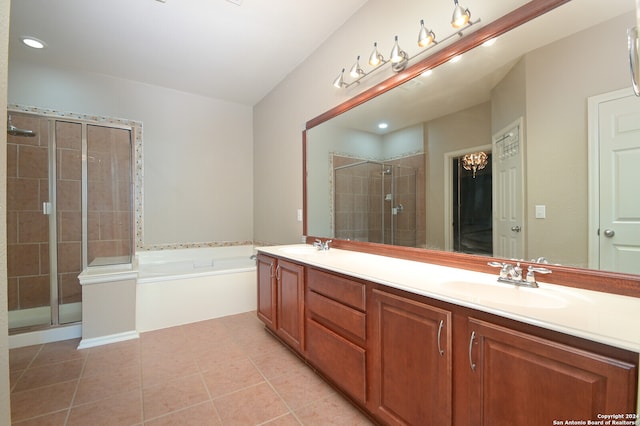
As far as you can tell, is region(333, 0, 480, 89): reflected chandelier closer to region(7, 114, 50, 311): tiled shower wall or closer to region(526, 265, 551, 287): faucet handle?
region(526, 265, 551, 287): faucet handle

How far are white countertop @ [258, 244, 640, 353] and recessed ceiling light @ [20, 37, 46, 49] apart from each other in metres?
3.30

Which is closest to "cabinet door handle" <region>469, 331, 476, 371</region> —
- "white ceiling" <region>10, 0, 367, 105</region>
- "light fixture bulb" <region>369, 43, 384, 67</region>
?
"light fixture bulb" <region>369, 43, 384, 67</region>

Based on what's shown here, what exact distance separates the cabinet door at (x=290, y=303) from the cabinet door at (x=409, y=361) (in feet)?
2.24

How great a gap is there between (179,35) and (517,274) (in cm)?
313

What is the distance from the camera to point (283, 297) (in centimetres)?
215

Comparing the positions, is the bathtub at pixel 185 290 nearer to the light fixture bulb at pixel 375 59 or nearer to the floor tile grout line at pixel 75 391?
the floor tile grout line at pixel 75 391

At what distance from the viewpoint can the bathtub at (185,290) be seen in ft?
8.80

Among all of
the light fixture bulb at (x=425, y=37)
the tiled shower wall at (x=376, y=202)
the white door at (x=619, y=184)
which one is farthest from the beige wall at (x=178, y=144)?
the white door at (x=619, y=184)

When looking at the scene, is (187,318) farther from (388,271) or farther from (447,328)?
(447,328)

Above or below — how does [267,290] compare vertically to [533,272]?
below

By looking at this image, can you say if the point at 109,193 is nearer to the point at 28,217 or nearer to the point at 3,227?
the point at 28,217

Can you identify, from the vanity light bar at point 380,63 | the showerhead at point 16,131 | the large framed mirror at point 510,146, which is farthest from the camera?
the showerhead at point 16,131

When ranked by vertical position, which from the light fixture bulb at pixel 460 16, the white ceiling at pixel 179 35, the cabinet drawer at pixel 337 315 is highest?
the white ceiling at pixel 179 35

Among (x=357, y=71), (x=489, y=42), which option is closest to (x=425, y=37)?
(x=489, y=42)
